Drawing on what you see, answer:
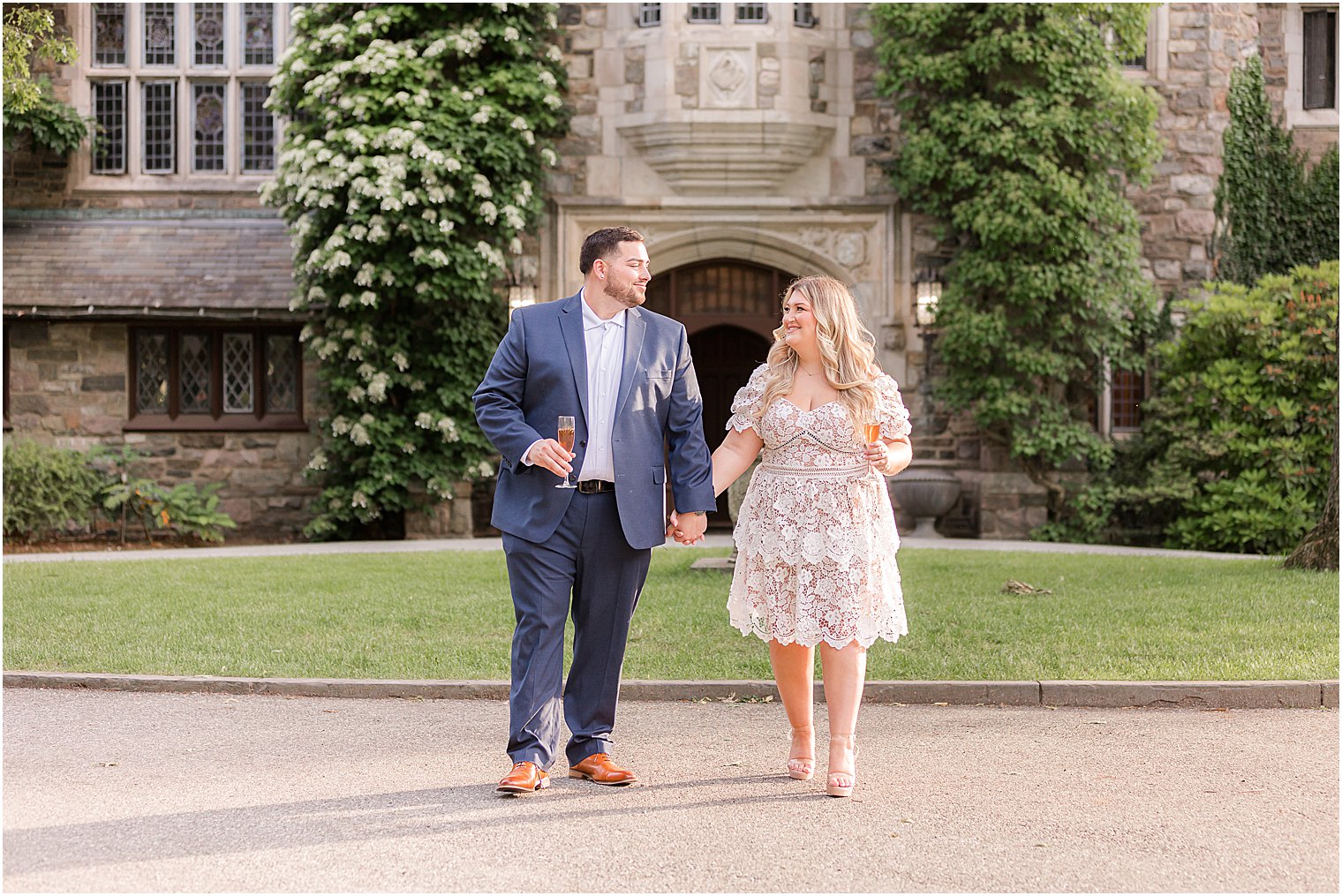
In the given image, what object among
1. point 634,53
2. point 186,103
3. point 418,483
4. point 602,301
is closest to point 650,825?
point 602,301

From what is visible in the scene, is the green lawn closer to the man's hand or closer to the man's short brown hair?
the man's hand

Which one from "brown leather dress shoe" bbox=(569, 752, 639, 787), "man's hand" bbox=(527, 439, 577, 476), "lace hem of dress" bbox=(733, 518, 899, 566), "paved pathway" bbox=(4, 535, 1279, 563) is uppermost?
"man's hand" bbox=(527, 439, 577, 476)

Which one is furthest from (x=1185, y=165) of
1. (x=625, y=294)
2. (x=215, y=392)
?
(x=625, y=294)

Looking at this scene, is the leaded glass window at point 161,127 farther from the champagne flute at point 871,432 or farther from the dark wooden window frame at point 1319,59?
the champagne flute at point 871,432

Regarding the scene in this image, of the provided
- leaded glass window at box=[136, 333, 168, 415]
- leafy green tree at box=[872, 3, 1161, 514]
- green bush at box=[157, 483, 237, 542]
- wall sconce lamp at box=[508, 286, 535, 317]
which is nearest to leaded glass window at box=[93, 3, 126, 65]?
leaded glass window at box=[136, 333, 168, 415]

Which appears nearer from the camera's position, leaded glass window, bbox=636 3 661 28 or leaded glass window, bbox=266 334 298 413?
leaded glass window, bbox=636 3 661 28

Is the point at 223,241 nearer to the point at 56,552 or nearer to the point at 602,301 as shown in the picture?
the point at 56,552

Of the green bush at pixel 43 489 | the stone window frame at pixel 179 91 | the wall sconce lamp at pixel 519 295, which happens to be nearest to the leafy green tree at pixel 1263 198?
the wall sconce lamp at pixel 519 295

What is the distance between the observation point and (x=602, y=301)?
529cm

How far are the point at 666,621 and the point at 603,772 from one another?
3.59 m

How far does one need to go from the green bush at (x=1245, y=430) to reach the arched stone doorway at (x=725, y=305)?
3.93 meters

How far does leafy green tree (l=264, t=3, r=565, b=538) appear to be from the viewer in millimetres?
14625

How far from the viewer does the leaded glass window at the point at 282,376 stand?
1622cm

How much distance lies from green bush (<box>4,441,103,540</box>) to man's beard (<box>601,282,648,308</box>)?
11.3 metres
